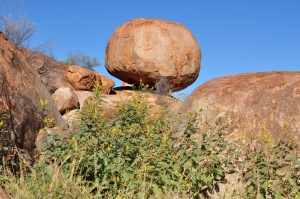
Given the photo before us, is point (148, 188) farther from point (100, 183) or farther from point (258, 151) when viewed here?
point (258, 151)

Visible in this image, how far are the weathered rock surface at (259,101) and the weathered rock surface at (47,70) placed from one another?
678 inches

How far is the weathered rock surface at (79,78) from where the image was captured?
23.1 metres

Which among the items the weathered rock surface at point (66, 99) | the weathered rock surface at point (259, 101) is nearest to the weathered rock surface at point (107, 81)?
the weathered rock surface at point (66, 99)

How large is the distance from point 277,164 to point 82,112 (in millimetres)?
2552

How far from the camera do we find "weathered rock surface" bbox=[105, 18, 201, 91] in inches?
965

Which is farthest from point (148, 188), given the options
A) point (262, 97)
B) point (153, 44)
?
point (153, 44)

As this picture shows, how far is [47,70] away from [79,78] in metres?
1.95

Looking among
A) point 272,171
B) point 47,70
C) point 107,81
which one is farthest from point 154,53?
point 272,171

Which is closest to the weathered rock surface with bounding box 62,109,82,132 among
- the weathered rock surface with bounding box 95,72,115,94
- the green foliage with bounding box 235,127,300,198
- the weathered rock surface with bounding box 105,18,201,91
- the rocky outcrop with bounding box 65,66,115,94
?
the green foliage with bounding box 235,127,300,198

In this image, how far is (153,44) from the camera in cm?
2475

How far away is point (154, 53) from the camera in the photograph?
24.4 meters

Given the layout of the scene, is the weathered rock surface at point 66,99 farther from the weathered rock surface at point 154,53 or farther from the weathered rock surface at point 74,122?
the weathered rock surface at point 74,122

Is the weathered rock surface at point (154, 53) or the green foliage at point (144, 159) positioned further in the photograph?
the weathered rock surface at point (154, 53)

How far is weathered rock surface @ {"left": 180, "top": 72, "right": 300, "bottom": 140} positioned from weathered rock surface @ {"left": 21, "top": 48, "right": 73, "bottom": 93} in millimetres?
17213
